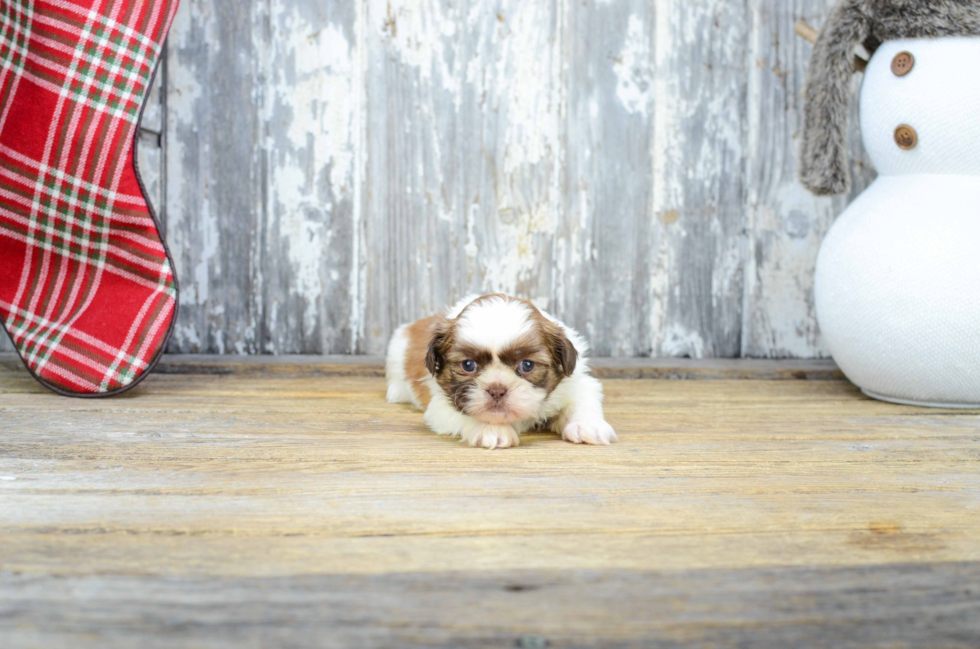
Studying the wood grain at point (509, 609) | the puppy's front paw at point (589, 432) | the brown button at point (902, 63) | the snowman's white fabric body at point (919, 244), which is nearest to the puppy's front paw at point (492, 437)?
the puppy's front paw at point (589, 432)

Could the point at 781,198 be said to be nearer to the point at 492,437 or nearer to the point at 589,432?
the point at 589,432

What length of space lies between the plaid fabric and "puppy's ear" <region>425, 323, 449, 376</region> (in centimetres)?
79

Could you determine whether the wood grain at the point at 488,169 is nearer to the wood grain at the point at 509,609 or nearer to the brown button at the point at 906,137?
the brown button at the point at 906,137

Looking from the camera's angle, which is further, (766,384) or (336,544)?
(766,384)

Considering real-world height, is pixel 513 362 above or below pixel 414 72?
below

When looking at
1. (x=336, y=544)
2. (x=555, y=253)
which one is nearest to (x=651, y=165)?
(x=555, y=253)

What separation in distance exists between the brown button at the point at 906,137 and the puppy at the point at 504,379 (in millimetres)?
1073

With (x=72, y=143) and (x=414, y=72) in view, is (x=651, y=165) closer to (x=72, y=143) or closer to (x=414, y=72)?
(x=414, y=72)

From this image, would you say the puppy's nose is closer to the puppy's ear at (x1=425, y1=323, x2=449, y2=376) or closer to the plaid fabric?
the puppy's ear at (x1=425, y1=323, x2=449, y2=376)

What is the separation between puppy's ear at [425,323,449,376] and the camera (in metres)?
1.56

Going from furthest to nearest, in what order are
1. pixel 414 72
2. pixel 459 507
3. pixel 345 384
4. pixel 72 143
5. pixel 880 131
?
pixel 414 72, pixel 345 384, pixel 880 131, pixel 72 143, pixel 459 507

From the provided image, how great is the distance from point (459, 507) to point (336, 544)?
0.68ft

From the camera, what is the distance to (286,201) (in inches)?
97.3

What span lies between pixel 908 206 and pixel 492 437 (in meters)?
1.29
